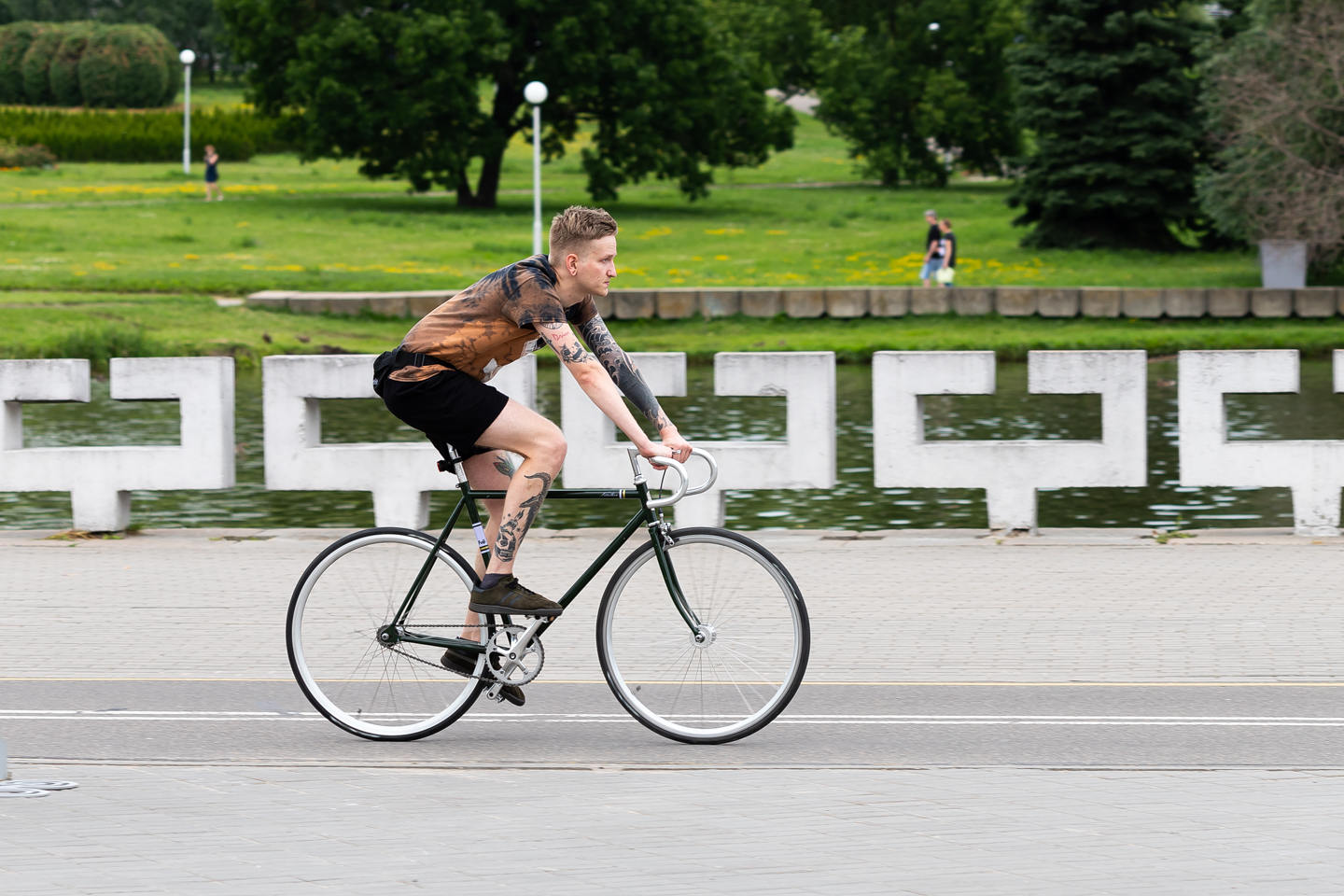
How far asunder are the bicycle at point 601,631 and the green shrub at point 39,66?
81.3 meters

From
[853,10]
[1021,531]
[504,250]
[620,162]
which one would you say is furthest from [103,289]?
[853,10]

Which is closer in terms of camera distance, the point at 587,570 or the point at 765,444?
the point at 587,570

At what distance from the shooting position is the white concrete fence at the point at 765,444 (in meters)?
11.2

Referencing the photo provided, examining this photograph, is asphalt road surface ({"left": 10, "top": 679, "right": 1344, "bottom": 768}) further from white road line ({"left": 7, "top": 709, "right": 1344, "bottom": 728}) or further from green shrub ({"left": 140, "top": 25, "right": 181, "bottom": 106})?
green shrub ({"left": 140, "top": 25, "right": 181, "bottom": 106})

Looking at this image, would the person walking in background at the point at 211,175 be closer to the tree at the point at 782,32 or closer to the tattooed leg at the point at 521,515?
the tree at the point at 782,32

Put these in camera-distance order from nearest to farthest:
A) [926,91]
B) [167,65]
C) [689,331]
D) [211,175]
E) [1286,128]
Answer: [689,331] < [1286,128] < [211,175] < [926,91] < [167,65]

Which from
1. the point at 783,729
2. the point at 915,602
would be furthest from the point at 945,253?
the point at 783,729

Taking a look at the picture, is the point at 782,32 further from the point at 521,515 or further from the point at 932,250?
the point at 521,515

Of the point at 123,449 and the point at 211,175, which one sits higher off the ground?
the point at 211,175

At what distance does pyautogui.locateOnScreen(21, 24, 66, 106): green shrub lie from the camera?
270 feet

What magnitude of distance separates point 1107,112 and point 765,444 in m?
30.7

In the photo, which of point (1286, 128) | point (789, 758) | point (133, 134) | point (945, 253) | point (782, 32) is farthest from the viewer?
point (782, 32)

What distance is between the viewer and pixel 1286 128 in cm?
3334

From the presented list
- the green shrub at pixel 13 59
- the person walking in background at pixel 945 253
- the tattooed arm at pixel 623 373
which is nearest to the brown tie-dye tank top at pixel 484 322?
the tattooed arm at pixel 623 373
